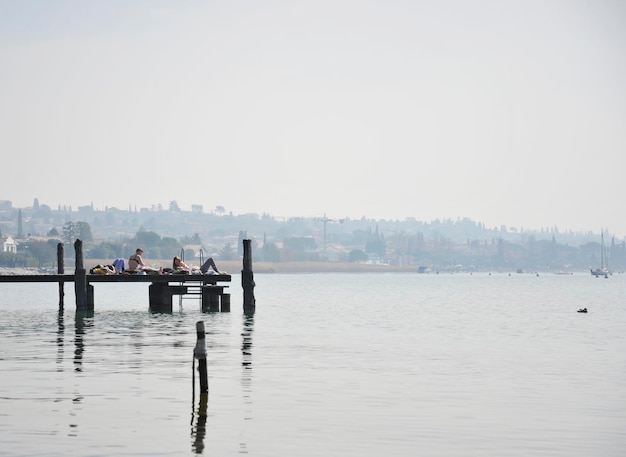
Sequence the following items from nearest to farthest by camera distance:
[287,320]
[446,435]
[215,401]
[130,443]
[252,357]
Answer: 1. [130,443]
2. [446,435]
3. [215,401]
4. [252,357]
5. [287,320]

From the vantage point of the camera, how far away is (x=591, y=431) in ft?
69.5

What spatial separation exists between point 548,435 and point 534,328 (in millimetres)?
36218

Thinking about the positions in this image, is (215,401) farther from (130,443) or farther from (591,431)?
(591,431)

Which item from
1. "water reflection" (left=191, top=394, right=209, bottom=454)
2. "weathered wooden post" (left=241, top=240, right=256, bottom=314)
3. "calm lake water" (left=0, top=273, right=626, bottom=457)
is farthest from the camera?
"weathered wooden post" (left=241, top=240, right=256, bottom=314)

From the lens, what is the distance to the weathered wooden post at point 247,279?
56125 millimetres

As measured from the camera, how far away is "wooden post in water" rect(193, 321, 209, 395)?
2267 cm

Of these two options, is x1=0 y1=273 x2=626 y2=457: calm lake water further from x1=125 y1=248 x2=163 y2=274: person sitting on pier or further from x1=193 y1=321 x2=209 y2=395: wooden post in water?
x1=125 y1=248 x2=163 y2=274: person sitting on pier

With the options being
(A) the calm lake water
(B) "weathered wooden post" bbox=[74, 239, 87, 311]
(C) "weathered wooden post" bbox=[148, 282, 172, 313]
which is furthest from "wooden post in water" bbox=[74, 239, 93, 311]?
(A) the calm lake water

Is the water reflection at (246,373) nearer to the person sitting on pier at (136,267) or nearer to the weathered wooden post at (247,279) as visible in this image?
the weathered wooden post at (247,279)

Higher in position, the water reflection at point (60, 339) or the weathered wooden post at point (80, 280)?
the weathered wooden post at point (80, 280)

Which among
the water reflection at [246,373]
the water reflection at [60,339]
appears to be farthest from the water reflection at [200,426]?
the water reflection at [60,339]

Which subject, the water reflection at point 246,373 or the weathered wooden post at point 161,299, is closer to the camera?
the water reflection at point 246,373

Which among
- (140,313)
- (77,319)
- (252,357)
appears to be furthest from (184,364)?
(140,313)

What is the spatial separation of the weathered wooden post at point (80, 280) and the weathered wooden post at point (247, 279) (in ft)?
25.1
